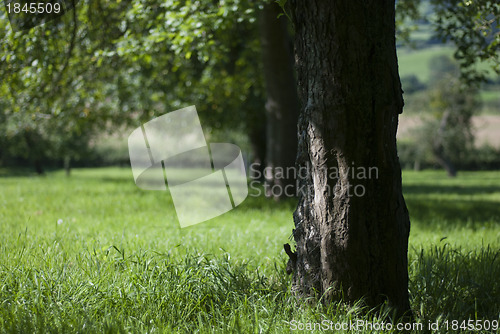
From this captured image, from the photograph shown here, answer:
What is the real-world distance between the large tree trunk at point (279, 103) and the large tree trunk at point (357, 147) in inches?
229

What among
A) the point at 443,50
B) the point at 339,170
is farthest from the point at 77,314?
the point at 443,50

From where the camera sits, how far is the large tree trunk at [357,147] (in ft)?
9.16

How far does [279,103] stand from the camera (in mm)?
8844

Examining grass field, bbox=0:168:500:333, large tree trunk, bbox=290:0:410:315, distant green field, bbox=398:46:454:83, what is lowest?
grass field, bbox=0:168:500:333

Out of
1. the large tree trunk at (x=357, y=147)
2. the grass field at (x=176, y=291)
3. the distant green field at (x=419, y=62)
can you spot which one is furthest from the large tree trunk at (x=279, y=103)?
the distant green field at (x=419, y=62)

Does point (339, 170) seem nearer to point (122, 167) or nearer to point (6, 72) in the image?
point (6, 72)

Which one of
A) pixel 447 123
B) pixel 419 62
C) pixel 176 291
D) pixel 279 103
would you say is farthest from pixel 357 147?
pixel 419 62

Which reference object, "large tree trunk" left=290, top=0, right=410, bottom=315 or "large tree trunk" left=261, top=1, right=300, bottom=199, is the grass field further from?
"large tree trunk" left=261, top=1, right=300, bottom=199

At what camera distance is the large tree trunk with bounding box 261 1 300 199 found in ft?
28.2

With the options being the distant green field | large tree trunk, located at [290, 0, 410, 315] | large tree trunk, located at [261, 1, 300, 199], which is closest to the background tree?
large tree trunk, located at [261, 1, 300, 199]

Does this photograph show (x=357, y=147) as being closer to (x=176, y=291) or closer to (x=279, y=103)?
(x=176, y=291)

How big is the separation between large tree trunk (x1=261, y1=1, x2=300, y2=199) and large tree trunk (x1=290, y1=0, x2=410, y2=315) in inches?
229

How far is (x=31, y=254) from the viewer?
372cm

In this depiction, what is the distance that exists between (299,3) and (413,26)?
485 inches
